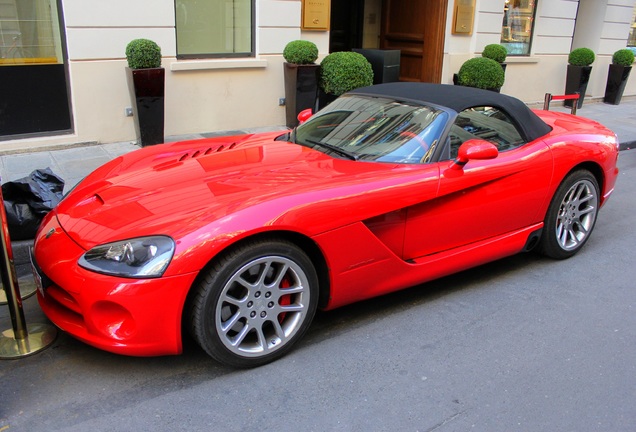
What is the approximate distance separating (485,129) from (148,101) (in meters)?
4.80

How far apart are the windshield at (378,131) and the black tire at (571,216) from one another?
1267 millimetres

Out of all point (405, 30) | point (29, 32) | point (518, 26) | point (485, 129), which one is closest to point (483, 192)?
point (485, 129)

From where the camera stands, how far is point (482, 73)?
34.7 ft

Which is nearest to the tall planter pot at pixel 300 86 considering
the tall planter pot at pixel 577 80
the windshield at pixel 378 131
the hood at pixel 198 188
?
the windshield at pixel 378 131

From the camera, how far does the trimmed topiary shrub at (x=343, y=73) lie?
8688 millimetres

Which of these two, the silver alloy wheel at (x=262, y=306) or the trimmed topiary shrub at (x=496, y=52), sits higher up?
the trimmed topiary shrub at (x=496, y=52)

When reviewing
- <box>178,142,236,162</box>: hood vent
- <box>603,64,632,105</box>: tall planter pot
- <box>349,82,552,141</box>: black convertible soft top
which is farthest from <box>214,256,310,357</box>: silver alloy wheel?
<box>603,64,632,105</box>: tall planter pot

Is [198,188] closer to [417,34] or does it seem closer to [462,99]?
[462,99]

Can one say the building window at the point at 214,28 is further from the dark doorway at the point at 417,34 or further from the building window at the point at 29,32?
the dark doorway at the point at 417,34

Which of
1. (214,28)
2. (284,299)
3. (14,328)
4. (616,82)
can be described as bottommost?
(14,328)

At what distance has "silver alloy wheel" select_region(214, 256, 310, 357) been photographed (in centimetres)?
305

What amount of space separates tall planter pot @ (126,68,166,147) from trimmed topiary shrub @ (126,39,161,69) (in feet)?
0.30

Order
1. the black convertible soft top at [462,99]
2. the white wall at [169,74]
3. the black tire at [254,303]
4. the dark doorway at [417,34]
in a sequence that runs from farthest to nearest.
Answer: the dark doorway at [417,34]
the white wall at [169,74]
the black convertible soft top at [462,99]
the black tire at [254,303]

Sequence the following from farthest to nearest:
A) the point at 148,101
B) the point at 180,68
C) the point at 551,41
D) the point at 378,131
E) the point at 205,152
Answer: the point at 551,41, the point at 180,68, the point at 148,101, the point at 205,152, the point at 378,131
